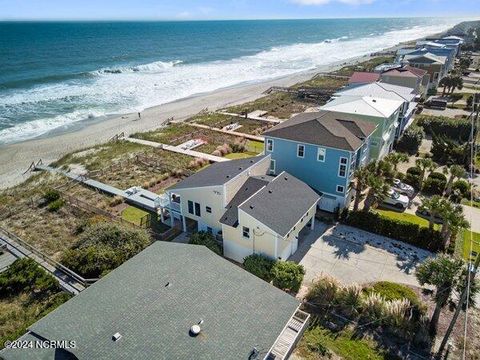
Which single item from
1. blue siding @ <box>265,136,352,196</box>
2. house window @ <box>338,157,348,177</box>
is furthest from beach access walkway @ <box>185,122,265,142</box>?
house window @ <box>338,157,348,177</box>

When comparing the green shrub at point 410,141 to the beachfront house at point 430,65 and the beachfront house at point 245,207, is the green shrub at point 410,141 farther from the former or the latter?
the beachfront house at point 430,65

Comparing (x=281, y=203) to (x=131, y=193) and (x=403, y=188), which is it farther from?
(x=131, y=193)

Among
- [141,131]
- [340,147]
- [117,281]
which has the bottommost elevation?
[141,131]

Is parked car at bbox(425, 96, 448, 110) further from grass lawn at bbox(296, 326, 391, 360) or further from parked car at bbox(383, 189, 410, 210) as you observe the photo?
grass lawn at bbox(296, 326, 391, 360)

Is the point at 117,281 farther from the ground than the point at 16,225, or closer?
farther from the ground

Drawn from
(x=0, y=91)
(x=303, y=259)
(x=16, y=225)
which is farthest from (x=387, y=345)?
(x=0, y=91)

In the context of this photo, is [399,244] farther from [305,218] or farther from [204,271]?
[204,271]
